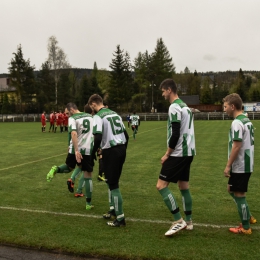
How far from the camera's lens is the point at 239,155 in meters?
4.57

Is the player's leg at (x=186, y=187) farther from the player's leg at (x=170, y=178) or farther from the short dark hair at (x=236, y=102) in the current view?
the short dark hair at (x=236, y=102)

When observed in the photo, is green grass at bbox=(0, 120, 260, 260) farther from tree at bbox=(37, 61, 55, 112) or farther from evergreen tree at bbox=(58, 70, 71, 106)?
tree at bbox=(37, 61, 55, 112)

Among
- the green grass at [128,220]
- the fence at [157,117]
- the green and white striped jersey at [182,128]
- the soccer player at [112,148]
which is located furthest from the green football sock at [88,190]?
Result: the fence at [157,117]

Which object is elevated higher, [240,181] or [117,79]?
[117,79]

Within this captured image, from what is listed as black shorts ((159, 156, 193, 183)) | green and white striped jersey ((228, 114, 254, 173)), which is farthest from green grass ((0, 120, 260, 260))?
green and white striped jersey ((228, 114, 254, 173))

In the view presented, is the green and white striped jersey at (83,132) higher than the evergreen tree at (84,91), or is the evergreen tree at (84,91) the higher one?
the evergreen tree at (84,91)

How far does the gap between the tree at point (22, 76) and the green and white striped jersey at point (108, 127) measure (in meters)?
65.7

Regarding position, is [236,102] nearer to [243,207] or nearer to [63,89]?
[243,207]

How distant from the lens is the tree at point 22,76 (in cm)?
6644

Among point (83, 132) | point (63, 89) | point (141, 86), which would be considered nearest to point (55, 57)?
point (63, 89)

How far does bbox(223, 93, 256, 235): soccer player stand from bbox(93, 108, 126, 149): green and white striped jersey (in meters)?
1.75

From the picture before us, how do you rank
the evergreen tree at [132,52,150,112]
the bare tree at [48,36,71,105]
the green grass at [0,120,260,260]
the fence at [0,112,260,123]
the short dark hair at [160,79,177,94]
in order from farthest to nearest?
the evergreen tree at [132,52,150,112] → the bare tree at [48,36,71,105] → the fence at [0,112,260,123] → the short dark hair at [160,79,177,94] → the green grass at [0,120,260,260]

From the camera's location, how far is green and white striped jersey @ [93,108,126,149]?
16.8 ft

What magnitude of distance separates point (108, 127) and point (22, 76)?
6647 cm
